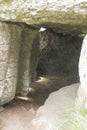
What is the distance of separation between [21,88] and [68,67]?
162 inches

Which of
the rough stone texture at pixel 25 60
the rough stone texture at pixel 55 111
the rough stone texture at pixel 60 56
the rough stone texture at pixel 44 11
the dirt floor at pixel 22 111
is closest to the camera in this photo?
the rough stone texture at pixel 44 11

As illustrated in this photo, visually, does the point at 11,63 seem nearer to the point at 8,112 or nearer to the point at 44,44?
the point at 8,112

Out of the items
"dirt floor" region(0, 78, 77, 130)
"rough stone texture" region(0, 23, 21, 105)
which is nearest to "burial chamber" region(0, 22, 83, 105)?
"rough stone texture" region(0, 23, 21, 105)

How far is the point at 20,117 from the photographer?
685 centimetres

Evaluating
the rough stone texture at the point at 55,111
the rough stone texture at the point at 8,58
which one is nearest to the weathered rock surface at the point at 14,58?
the rough stone texture at the point at 8,58

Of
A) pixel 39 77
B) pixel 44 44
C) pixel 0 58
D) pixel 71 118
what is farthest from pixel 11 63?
pixel 44 44

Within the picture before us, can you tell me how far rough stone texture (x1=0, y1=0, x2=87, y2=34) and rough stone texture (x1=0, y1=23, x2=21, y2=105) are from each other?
20.1 inches

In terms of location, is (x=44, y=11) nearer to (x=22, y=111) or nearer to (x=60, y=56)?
(x=22, y=111)

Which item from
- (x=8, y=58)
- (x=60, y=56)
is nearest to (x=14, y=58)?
(x=8, y=58)

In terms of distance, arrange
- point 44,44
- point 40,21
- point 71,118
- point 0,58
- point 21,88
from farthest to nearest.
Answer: point 44,44
point 21,88
point 0,58
point 40,21
point 71,118

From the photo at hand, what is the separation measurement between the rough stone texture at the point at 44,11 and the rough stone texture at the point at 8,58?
0.51m

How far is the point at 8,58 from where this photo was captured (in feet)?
21.6

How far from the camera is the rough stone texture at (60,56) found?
37.1ft

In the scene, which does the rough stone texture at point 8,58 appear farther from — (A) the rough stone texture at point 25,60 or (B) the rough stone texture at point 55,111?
(B) the rough stone texture at point 55,111
